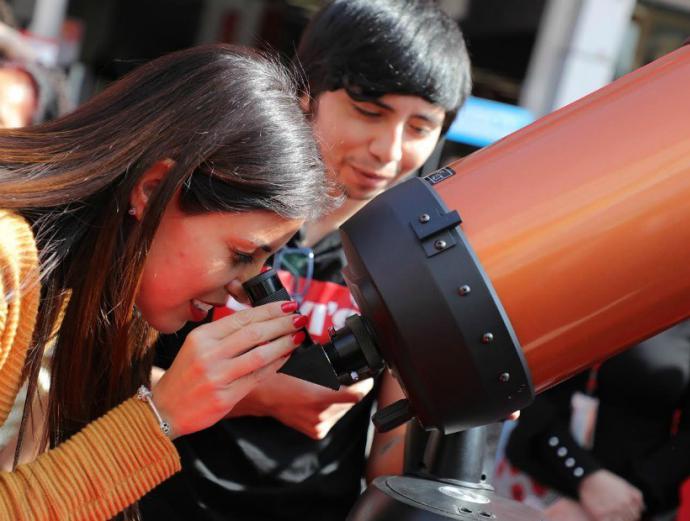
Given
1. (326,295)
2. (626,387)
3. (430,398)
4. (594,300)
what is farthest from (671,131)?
(626,387)

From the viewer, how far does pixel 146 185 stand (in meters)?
1.42

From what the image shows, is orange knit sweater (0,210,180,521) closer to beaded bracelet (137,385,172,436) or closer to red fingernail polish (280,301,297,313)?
beaded bracelet (137,385,172,436)

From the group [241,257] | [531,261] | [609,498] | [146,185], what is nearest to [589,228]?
[531,261]

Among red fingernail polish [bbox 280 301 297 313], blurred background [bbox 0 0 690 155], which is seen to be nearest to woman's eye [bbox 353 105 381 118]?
red fingernail polish [bbox 280 301 297 313]

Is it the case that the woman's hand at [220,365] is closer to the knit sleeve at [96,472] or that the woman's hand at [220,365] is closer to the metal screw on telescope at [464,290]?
the knit sleeve at [96,472]

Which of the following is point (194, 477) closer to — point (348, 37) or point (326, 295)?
point (326, 295)

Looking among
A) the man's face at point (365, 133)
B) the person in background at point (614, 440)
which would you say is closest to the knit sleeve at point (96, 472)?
the man's face at point (365, 133)

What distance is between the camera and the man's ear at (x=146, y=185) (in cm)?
139

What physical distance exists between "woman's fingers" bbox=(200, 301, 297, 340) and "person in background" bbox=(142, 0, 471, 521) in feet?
0.95

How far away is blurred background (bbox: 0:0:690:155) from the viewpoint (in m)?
5.10

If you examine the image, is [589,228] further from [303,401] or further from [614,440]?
[614,440]

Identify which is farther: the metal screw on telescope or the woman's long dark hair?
the woman's long dark hair

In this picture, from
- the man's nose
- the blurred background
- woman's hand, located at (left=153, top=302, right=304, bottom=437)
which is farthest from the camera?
the blurred background

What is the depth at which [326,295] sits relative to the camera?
1743 millimetres
